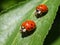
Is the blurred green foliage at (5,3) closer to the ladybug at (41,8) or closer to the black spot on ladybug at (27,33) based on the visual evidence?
the ladybug at (41,8)

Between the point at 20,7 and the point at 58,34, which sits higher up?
the point at 20,7

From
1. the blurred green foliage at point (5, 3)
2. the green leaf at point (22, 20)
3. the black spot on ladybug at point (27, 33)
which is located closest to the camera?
the green leaf at point (22, 20)

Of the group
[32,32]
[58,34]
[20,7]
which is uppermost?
[20,7]

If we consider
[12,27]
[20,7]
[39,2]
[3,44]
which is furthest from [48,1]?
[3,44]

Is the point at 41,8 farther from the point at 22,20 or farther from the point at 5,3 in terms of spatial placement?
the point at 5,3

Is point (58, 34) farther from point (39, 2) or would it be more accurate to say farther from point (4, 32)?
point (4, 32)

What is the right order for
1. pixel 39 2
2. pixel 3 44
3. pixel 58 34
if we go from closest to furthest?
1. pixel 3 44
2. pixel 39 2
3. pixel 58 34

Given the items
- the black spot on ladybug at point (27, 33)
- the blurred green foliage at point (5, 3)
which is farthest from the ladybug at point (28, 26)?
the blurred green foliage at point (5, 3)
